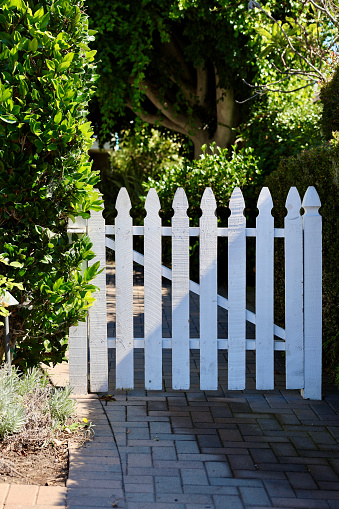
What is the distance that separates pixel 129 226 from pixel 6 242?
2.88 ft

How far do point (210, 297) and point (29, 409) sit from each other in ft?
4.86

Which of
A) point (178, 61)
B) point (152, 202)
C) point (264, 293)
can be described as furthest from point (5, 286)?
point (178, 61)

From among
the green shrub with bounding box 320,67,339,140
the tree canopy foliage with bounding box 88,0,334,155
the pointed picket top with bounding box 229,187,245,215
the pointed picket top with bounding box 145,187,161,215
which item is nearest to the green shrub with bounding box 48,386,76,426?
the pointed picket top with bounding box 145,187,161,215

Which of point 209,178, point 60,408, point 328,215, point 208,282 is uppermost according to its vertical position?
point 209,178

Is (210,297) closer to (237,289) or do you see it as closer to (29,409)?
(237,289)

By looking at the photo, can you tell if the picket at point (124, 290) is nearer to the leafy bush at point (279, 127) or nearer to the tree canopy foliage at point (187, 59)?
the leafy bush at point (279, 127)

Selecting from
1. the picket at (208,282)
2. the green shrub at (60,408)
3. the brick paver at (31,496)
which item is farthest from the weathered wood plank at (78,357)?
the brick paver at (31,496)

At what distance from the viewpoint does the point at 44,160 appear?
3.75 m

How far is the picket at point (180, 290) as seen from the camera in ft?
13.5

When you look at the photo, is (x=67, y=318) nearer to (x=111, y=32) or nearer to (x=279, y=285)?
(x=279, y=285)

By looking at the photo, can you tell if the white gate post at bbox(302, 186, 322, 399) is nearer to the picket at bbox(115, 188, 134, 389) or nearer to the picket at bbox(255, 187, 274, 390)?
the picket at bbox(255, 187, 274, 390)

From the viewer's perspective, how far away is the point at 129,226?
4105 mm

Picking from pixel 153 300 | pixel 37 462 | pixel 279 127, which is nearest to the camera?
pixel 37 462

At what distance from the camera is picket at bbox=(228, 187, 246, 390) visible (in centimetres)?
411
